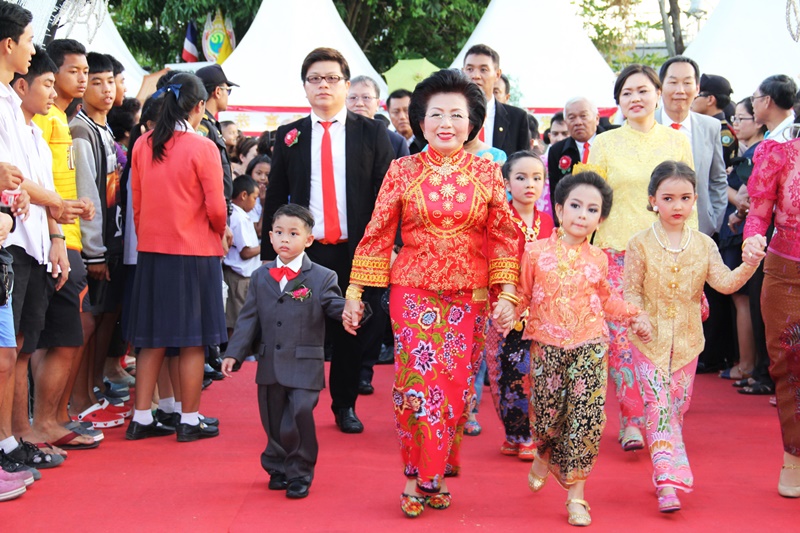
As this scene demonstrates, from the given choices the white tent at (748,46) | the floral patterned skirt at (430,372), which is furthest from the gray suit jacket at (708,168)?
the white tent at (748,46)

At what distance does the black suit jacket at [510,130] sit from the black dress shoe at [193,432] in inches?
108

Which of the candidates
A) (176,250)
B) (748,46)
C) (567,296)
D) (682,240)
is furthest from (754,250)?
(748,46)

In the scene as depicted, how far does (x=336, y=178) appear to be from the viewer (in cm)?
573

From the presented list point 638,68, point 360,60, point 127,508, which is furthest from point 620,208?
point 360,60

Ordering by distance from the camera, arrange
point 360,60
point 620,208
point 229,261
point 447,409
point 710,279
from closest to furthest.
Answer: point 447,409, point 710,279, point 620,208, point 229,261, point 360,60

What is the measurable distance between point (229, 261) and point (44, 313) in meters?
3.37

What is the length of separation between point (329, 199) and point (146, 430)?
66.8 inches

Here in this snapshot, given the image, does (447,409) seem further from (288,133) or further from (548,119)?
(548,119)

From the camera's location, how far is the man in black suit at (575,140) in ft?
23.2

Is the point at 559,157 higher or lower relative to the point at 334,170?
higher

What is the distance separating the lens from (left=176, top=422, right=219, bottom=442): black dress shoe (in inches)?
216

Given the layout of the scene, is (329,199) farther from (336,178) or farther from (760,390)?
(760,390)

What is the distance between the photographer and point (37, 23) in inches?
263

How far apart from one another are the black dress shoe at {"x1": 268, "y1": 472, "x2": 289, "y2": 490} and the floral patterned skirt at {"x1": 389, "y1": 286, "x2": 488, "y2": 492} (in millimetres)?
713
